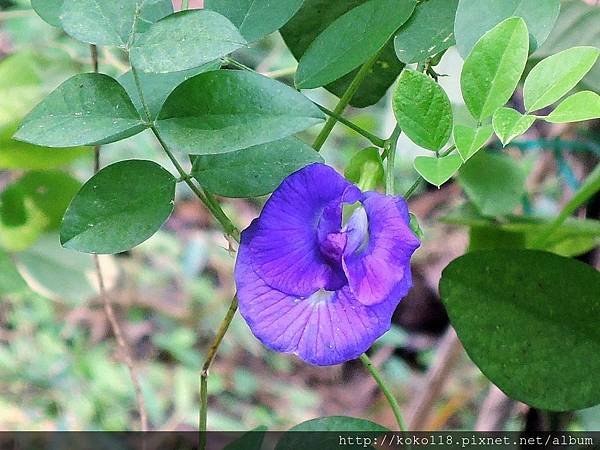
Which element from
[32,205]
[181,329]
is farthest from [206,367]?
[181,329]

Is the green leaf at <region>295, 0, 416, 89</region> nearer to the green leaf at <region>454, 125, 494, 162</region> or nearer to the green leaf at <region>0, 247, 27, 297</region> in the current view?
the green leaf at <region>454, 125, 494, 162</region>

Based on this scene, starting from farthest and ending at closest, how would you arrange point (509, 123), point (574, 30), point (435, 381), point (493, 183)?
point (435, 381)
point (493, 183)
point (574, 30)
point (509, 123)

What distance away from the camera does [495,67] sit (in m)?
0.37

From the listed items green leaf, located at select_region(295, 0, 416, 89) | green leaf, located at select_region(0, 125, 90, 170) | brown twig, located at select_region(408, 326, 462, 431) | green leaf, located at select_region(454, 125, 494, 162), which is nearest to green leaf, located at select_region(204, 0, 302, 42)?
green leaf, located at select_region(295, 0, 416, 89)

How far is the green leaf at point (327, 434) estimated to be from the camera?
50cm

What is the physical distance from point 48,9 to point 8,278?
1.38 ft

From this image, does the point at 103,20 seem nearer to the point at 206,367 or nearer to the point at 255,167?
the point at 255,167

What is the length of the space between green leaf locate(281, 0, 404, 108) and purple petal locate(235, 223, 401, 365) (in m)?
0.20

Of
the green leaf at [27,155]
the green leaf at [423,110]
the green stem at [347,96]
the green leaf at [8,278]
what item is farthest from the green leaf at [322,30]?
the green leaf at [8,278]

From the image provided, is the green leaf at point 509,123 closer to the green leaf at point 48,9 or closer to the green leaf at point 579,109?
the green leaf at point 579,109

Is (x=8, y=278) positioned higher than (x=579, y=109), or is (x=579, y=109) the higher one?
(x=579, y=109)

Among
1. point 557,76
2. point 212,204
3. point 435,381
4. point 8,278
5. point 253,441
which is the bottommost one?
point 435,381

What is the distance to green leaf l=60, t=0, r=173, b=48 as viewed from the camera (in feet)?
1.22

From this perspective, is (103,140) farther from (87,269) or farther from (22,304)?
(22,304)
